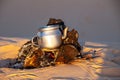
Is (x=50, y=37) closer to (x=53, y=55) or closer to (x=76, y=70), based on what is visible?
(x=53, y=55)

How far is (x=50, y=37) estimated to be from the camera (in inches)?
213

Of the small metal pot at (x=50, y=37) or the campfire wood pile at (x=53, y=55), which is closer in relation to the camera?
the small metal pot at (x=50, y=37)

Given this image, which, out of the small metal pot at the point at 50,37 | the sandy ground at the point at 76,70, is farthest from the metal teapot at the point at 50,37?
the sandy ground at the point at 76,70

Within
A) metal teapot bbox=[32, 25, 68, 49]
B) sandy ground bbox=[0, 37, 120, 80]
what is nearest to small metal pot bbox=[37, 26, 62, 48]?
metal teapot bbox=[32, 25, 68, 49]

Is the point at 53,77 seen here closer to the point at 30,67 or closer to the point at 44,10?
the point at 30,67

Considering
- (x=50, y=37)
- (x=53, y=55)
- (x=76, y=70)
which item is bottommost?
(x=76, y=70)

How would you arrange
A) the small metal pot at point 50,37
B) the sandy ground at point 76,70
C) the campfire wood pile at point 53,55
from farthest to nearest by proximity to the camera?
the campfire wood pile at point 53,55 < the small metal pot at point 50,37 < the sandy ground at point 76,70

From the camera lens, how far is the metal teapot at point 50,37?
543 centimetres

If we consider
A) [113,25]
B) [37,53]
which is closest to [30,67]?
[37,53]

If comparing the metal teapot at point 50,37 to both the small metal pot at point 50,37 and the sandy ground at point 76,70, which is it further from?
the sandy ground at point 76,70

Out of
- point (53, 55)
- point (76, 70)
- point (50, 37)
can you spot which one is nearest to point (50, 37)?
point (50, 37)

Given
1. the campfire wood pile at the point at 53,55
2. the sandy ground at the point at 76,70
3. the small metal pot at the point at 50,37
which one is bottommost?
the sandy ground at the point at 76,70

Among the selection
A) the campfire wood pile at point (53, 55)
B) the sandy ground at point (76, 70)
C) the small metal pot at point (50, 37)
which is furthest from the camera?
the campfire wood pile at point (53, 55)

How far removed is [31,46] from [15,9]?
6498 millimetres
